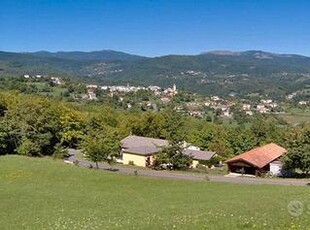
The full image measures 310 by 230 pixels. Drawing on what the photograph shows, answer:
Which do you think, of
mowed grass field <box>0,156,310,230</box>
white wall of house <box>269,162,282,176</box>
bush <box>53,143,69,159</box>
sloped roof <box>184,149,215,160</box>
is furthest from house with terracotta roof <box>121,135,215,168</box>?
mowed grass field <box>0,156,310,230</box>

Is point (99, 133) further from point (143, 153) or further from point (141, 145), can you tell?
point (141, 145)

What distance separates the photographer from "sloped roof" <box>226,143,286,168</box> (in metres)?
85.2

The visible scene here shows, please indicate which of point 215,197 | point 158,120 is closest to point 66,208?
point 215,197

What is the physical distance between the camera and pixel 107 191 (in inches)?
1934

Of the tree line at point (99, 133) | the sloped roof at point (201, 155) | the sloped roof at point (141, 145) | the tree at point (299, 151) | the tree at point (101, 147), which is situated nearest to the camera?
the tree at point (101, 147)

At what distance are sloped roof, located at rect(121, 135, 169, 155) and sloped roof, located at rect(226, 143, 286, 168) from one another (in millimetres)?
16513

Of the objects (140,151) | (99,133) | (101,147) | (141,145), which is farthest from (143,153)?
(101,147)

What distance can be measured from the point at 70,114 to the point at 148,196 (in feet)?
216

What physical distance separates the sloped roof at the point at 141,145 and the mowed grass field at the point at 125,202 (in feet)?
94.5

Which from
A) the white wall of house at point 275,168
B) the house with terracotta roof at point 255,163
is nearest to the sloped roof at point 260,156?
the house with terracotta roof at point 255,163

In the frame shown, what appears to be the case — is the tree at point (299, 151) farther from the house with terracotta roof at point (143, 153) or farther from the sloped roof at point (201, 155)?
the house with terracotta roof at point (143, 153)

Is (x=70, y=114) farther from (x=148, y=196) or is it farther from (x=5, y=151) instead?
(x=148, y=196)

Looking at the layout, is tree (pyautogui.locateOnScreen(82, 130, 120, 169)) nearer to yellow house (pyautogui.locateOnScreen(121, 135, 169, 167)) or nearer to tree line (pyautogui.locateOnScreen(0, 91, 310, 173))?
tree line (pyautogui.locateOnScreen(0, 91, 310, 173))

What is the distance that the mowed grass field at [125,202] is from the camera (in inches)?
893
